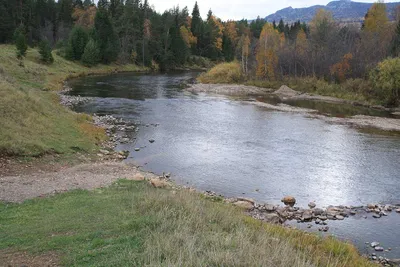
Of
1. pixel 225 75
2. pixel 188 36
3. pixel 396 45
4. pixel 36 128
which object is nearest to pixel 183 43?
pixel 188 36

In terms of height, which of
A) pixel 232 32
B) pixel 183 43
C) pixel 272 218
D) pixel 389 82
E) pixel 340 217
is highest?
pixel 232 32

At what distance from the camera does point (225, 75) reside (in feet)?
237

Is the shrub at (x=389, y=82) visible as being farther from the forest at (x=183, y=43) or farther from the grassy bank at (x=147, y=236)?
the grassy bank at (x=147, y=236)

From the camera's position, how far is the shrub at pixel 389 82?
46.2 metres

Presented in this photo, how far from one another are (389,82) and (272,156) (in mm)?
Answer: 29349

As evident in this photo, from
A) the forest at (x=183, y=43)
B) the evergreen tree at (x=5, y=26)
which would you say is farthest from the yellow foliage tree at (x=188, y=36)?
the evergreen tree at (x=5, y=26)

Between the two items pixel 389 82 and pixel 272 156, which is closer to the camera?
pixel 272 156

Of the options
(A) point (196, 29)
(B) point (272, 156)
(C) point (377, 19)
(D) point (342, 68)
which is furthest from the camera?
(A) point (196, 29)

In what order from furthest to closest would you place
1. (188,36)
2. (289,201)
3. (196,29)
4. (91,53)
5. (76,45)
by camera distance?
(196,29) → (188,36) → (76,45) → (91,53) → (289,201)

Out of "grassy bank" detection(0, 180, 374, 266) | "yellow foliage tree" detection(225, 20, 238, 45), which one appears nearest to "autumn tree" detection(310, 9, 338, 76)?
"grassy bank" detection(0, 180, 374, 266)

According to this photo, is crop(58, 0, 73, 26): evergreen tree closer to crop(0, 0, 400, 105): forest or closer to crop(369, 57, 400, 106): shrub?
crop(0, 0, 400, 105): forest

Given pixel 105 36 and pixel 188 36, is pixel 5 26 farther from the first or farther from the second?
pixel 188 36

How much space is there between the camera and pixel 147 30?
3905 inches

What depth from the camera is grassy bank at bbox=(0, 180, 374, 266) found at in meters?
7.35
